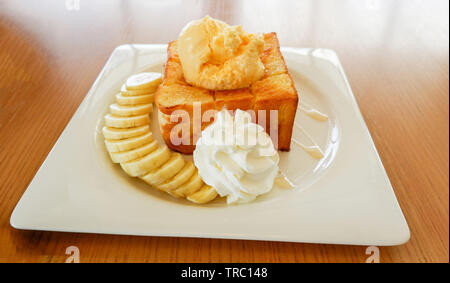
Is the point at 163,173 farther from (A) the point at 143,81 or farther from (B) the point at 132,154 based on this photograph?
(A) the point at 143,81

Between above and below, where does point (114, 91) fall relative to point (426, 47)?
above

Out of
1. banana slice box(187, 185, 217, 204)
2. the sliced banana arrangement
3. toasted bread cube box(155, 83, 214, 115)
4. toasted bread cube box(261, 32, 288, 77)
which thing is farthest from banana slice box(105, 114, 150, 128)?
toasted bread cube box(261, 32, 288, 77)

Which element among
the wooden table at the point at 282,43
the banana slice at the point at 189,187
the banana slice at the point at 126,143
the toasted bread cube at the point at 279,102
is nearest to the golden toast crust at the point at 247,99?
the toasted bread cube at the point at 279,102

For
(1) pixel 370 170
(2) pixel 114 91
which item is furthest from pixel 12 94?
(1) pixel 370 170

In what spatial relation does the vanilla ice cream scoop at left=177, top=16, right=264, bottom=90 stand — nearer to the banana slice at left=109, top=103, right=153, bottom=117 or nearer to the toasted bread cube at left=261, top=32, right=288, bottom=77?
the toasted bread cube at left=261, top=32, right=288, bottom=77

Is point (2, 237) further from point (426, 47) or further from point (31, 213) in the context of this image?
point (426, 47)

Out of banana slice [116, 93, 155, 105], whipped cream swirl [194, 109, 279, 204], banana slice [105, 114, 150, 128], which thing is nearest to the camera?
whipped cream swirl [194, 109, 279, 204]
